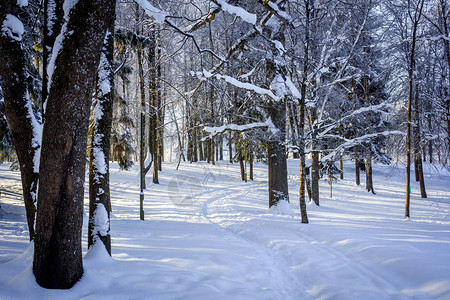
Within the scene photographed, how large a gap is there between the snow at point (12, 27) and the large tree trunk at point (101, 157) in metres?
1.29

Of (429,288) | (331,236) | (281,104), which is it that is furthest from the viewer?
(281,104)

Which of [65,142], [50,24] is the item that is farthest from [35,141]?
[50,24]

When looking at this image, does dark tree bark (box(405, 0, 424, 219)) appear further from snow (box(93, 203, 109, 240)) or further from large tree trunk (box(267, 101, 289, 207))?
snow (box(93, 203, 109, 240))

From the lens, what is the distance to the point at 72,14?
282 cm

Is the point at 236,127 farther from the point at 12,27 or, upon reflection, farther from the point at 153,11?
the point at 12,27

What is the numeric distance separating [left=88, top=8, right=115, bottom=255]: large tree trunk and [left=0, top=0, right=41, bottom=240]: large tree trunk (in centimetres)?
83

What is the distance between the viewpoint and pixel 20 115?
394cm

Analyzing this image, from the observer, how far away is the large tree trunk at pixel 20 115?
3877mm

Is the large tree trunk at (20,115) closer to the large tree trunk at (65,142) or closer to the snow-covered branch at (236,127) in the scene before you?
the large tree trunk at (65,142)

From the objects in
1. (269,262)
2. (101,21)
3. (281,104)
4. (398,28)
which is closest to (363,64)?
(398,28)

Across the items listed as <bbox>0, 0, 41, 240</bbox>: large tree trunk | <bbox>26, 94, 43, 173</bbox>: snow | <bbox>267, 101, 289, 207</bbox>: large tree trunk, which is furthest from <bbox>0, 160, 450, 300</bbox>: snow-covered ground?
<bbox>26, 94, 43, 173</bbox>: snow

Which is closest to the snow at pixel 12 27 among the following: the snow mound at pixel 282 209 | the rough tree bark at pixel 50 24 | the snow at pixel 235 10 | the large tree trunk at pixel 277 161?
the rough tree bark at pixel 50 24

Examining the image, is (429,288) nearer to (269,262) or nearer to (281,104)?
(269,262)

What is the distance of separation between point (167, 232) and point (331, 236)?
14.9 ft
